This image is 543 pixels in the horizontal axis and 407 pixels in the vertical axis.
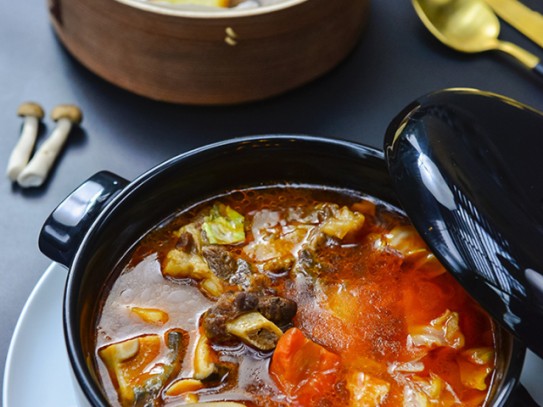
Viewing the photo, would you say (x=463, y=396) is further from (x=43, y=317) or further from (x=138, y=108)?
(x=138, y=108)

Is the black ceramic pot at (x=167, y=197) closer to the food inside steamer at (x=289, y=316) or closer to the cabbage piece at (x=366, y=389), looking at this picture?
the food inside steamer at (x=289, y=316)

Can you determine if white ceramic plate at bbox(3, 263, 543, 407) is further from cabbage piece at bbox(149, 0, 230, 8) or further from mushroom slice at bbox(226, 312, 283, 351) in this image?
cabbage piece at bbox(149, 0, 230, 8)

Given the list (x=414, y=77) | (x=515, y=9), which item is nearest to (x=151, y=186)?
(x=414, y=77)

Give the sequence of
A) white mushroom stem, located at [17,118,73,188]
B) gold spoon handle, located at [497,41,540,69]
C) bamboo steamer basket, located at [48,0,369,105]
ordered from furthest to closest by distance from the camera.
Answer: gold spoon handle, located at [497,41,540,69], white mushroom stem, located at [17,118,73,188], bamboo steamer basket, located at [48,0,369,105]

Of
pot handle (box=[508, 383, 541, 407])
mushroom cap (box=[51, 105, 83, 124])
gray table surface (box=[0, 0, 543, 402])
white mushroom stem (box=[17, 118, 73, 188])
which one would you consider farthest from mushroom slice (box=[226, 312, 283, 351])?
mushroom cap (box=[51, 105, 83, 124])

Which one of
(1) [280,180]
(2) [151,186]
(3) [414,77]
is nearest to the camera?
(2) [151,186]

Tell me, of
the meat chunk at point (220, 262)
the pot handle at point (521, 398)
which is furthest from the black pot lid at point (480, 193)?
the meat chunk at point (220, 262)

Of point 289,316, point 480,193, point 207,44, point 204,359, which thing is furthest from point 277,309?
point 207,44
